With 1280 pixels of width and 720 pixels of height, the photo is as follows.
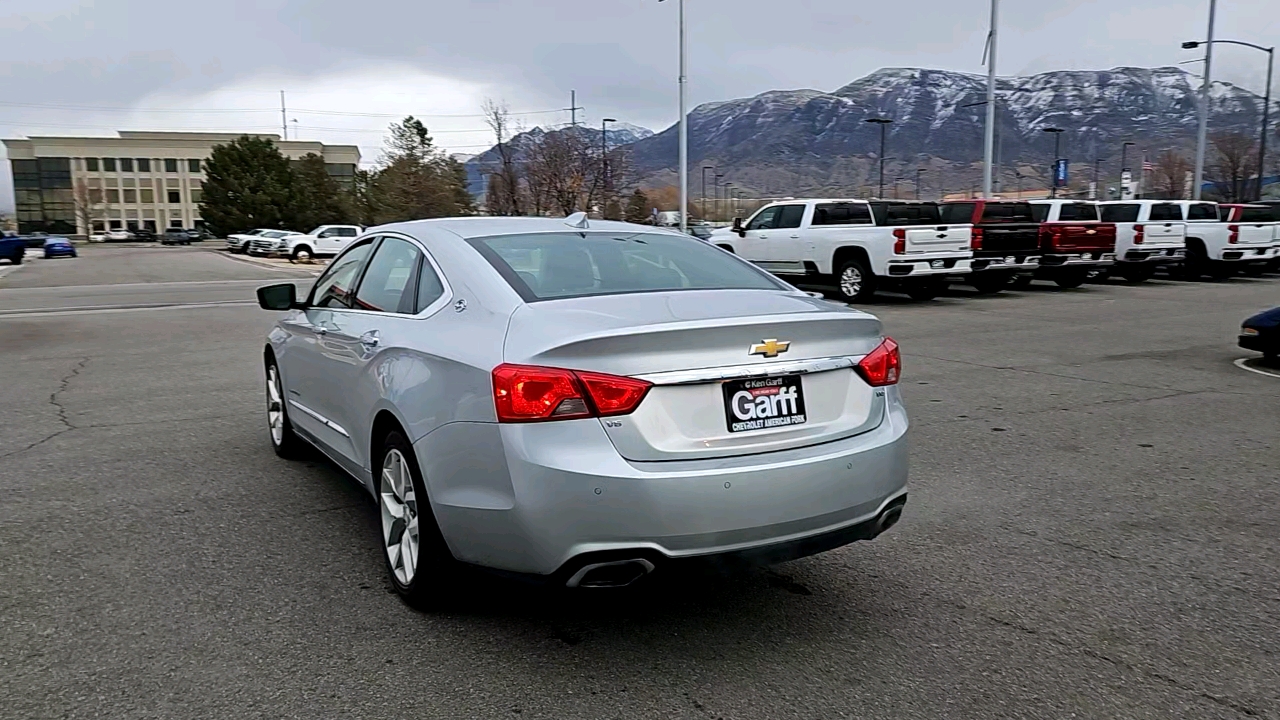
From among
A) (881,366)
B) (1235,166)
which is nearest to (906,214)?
(881,366)

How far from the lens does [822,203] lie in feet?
64.0

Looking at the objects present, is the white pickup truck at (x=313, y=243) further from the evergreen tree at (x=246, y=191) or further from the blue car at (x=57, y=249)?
the evergreen tree at (x=246, y=191)

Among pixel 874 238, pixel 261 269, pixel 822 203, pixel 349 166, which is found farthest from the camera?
pixel 349 166

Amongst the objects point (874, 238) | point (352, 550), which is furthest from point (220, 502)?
point (874, 238)

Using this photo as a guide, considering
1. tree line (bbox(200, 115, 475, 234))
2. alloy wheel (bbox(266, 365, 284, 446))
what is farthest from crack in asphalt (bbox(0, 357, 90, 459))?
tree line (bbox(200, 115, 475, 234))

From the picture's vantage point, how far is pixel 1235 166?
56.2m

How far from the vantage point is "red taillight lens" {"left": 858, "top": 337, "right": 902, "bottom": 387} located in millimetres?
3844

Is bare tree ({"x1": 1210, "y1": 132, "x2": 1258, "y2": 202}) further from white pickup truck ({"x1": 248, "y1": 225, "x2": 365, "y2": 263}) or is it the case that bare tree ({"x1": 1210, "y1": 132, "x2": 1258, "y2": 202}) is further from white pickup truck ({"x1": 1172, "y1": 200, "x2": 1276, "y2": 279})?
white pickup truck ({"x1": 248, "y1": 225, "x2": 365, "y2": 263})

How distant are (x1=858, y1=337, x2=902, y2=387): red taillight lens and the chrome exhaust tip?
1.16 m

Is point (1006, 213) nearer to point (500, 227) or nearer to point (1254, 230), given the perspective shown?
point (1254, 230)

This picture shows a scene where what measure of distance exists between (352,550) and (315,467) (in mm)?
1722

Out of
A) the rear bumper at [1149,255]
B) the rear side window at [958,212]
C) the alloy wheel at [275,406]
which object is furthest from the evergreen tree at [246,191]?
the alloy wheel at [275,406]

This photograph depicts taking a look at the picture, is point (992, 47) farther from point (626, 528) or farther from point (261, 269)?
point (626, 528)

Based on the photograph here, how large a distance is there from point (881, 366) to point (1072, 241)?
61.0ft
